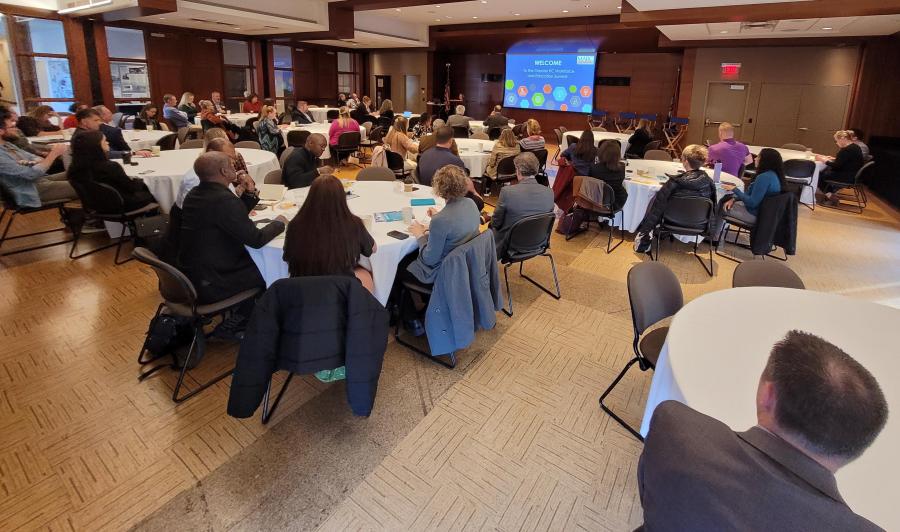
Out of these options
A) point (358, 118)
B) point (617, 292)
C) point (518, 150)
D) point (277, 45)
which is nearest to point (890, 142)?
point (518, 150)

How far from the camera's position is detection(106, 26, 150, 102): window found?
11.4 metres

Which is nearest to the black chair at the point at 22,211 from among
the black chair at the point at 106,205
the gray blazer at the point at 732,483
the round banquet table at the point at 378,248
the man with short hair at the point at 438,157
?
the black chair at the point at 106,205

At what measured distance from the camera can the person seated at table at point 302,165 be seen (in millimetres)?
4629

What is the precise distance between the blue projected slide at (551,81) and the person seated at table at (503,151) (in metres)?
9.43

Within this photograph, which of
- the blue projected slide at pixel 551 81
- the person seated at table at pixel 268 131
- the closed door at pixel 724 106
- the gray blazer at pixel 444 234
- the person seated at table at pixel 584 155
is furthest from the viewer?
the blue projected slide at pixel 551 81

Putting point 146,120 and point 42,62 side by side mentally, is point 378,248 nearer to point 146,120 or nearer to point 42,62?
point 146,120

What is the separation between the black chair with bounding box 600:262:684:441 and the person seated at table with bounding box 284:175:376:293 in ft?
4.79

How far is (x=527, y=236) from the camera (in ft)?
12.1

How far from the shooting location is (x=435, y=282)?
2.88 m

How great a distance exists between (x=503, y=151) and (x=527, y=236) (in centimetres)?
301

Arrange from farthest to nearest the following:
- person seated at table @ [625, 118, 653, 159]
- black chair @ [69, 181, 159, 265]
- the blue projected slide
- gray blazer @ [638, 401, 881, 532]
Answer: the blue projected slide
person seated at table @ [625, 118, 653, 159]
black chair @ [69, 181, 159, 265]
gray blazer @ [638, 401, 881, 532]

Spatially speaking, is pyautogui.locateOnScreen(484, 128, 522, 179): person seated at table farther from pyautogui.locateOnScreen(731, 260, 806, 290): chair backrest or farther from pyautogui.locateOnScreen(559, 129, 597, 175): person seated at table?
pyautogui.locateOnScreen(731, 260, 806, 290): chair backrest

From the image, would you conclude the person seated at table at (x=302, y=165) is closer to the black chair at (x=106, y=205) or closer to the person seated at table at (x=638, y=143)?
the black chair at (x=106, y=205)

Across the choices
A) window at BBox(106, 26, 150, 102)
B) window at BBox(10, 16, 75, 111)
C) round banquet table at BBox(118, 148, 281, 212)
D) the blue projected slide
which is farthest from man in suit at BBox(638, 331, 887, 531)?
the blue projected slide
